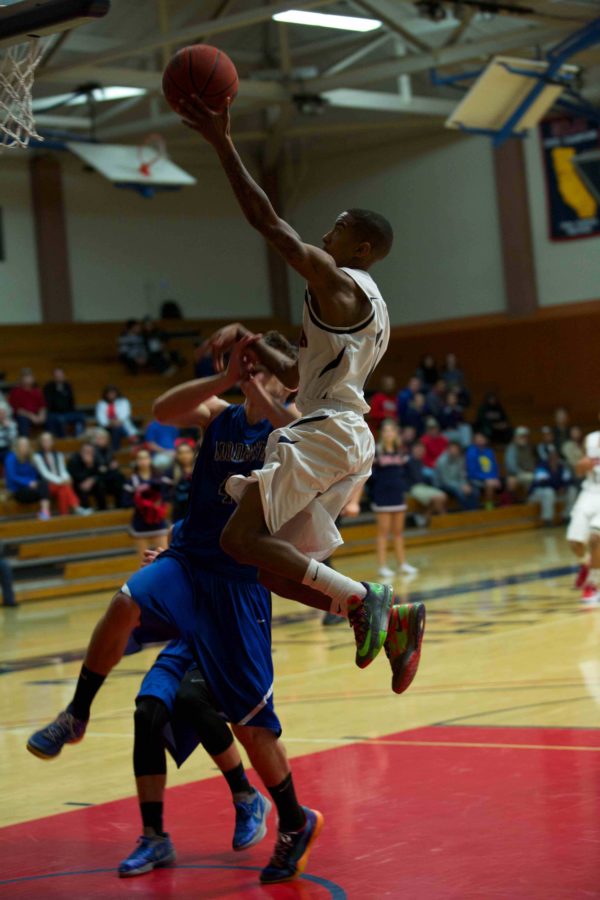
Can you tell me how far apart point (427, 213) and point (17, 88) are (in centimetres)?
2136

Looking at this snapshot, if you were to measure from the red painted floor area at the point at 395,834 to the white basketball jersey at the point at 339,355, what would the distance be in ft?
5.24

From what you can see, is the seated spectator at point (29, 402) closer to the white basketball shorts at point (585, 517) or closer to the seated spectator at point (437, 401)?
the seated spectator at point (437, 401)

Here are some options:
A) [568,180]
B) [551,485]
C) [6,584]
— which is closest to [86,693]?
[6,584]

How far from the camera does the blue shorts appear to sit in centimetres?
462

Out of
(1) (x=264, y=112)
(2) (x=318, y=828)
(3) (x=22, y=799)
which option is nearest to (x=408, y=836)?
(2) (x=318, y=828)

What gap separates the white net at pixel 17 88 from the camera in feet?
20.1

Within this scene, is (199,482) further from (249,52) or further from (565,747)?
(249,52)

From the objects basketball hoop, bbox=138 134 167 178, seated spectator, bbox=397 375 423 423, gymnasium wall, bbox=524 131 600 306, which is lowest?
seated spectator, bbox=397 375 423 423

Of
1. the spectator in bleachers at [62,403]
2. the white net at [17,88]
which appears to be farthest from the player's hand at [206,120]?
the spectator in bleachers at [62,403]

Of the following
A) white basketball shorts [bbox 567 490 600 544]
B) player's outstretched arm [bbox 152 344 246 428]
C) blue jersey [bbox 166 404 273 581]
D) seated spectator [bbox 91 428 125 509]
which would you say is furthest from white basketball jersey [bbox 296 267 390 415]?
seated spectator [bbox 91 428 125 509]

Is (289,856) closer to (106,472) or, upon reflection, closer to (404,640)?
(404,640)

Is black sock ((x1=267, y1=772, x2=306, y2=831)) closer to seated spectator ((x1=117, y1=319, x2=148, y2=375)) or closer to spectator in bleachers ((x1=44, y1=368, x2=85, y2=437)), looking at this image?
spectator in bleachers ((x1=44, y1=368, x2=85, y2=437))

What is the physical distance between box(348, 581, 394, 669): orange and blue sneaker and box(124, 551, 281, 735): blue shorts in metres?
0.45

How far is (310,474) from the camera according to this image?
14.2ft
